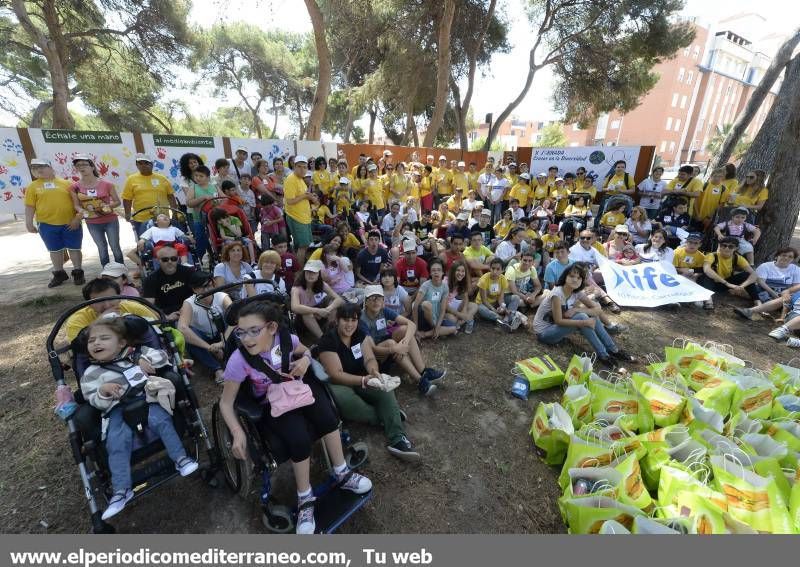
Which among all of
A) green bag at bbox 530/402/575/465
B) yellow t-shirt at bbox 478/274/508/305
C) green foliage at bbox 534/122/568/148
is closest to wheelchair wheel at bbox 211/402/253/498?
green bag at bbox 530/402/575/465

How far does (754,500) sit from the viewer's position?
2.02m

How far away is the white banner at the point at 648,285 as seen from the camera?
596 centimetres

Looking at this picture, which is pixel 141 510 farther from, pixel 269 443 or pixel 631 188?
pixel 631 188

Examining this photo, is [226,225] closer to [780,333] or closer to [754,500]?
[754,500]

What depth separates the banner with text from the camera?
6613 millimetres

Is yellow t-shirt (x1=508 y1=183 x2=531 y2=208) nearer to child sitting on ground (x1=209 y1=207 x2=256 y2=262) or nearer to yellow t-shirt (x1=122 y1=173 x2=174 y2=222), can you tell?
child sitting on ground (x1=209 y1=207 x2=256 y2=262)

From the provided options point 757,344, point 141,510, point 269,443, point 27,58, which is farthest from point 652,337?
point 27,58

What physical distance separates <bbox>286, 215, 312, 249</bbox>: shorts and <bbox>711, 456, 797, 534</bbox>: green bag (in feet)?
19.0

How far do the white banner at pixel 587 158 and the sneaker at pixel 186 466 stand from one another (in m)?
11.0

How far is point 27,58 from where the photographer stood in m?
16.8

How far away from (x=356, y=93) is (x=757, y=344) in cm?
1626
